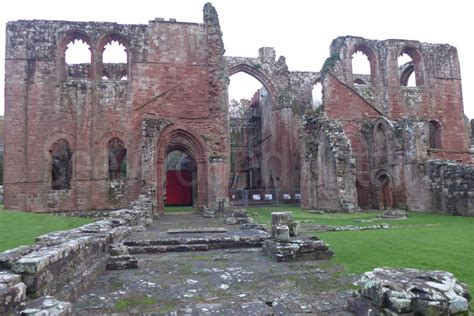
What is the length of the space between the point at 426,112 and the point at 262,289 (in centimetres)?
2405

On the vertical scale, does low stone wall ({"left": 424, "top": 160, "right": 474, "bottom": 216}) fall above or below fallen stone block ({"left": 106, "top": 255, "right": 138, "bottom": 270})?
above

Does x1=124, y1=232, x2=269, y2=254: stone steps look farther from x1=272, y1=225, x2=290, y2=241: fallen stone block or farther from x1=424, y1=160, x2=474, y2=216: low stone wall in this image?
x1=424, y1=160, x2=474, y2=216: low stone wall

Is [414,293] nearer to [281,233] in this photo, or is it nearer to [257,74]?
[281,233]

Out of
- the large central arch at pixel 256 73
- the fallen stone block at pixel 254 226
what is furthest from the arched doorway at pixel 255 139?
the fallen stone block at pixel 254 226

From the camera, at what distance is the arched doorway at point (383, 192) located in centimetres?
2113

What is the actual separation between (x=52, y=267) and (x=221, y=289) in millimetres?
2012

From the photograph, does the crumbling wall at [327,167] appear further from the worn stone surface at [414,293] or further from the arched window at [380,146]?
the worn stone surface at [414,293]

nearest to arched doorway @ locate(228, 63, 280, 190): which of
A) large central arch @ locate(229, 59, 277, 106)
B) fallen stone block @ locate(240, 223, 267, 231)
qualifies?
large central arch @ locate(229, 59, 277, 106)

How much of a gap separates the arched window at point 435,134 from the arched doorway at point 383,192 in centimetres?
666

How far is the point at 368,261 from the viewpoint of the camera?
616 cm

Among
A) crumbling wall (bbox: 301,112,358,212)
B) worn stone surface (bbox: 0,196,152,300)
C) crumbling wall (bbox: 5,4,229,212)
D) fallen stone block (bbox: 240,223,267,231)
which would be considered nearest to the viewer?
worn stone surface (bbox: 0,196,152,300)

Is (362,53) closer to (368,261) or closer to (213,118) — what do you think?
(213,118)

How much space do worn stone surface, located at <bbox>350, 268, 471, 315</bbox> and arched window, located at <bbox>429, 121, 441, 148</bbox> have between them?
2455 cm

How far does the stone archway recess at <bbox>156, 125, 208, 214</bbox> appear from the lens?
18.0 metres
